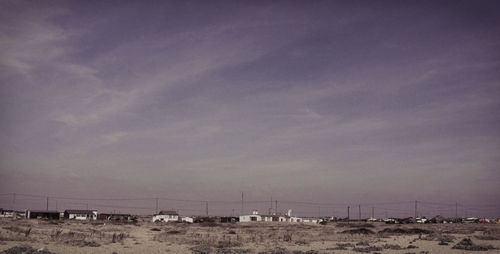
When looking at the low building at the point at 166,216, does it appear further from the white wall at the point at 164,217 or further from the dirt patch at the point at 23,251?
the dirt patch at the point at 23,251

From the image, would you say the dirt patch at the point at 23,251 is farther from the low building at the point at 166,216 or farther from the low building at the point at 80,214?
the low building at the point at 80,214

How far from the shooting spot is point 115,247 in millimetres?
30688

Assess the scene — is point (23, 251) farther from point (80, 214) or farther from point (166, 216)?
point (80, 214)


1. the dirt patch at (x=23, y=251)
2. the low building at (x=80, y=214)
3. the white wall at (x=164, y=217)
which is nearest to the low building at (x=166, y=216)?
the white wall at (x=164, y=217)

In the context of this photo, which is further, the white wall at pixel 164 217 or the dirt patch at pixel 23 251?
the white wall at pixel 164 217

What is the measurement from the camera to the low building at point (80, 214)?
412 feet

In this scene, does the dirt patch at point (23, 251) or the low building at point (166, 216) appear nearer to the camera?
the dirt patch at point (23, 251)

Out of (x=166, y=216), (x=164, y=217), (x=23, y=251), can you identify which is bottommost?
(x=164, y=217)

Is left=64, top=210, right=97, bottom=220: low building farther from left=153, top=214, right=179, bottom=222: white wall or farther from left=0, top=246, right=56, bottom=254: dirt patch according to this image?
left=0, top=246, right=56, bottom=254: dirt patch

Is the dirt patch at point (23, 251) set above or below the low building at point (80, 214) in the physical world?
above

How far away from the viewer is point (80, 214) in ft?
419

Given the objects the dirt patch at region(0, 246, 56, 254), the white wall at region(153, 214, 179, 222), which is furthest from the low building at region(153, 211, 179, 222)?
the dirt patch at region(0, 246, 56, 254)

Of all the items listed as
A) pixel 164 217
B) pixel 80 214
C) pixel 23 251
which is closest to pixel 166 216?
pixel 164 217

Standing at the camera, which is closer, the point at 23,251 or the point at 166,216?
the point at 23,251
